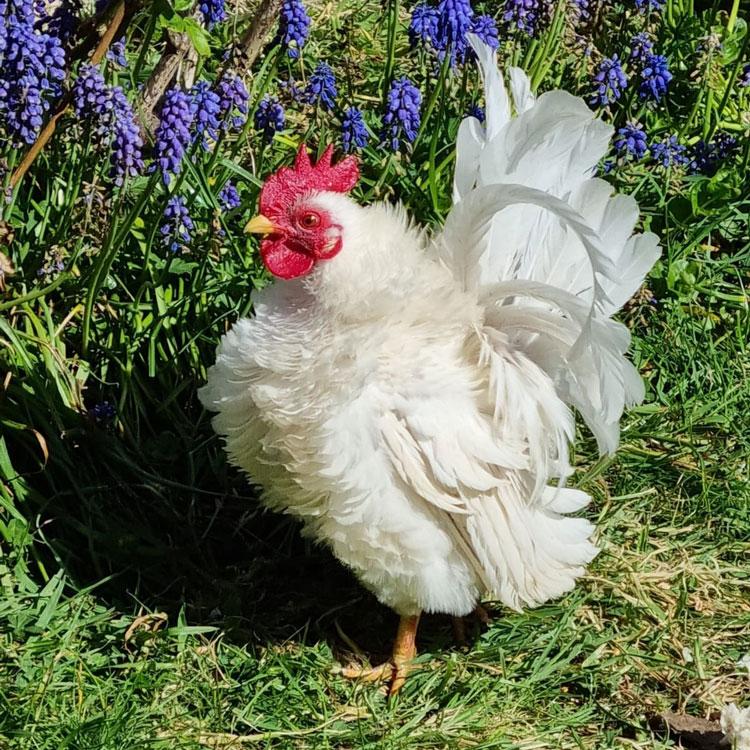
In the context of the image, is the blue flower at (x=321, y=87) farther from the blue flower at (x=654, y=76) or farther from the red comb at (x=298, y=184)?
the blue flower at (x=654, y=76)

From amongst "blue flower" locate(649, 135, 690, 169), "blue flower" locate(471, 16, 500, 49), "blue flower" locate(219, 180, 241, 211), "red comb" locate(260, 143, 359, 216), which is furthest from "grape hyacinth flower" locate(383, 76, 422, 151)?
"blue flower" locate(649, 135, 690, 169)

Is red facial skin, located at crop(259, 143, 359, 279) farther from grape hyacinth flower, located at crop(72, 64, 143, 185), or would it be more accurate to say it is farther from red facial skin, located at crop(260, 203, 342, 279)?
grape hyacinth flower, located at crop(72, 64, 143, 185)

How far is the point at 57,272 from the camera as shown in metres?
3.54

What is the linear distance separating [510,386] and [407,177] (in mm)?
1460

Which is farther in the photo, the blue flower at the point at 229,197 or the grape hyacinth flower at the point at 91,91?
the blue flower at the point at 229,197

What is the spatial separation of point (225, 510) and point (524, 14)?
199 cm

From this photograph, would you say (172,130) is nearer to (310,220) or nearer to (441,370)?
(310,220)

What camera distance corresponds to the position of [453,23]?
152 inches

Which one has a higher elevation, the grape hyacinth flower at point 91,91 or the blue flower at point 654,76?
the blue flower at point 654,76

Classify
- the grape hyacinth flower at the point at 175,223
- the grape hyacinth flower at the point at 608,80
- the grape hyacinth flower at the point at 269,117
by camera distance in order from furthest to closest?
1. the grape hyacinth flower at the point at 608,80
2. the grape hyacinth flower at the point at 269,117
3. the grape hyacinth flower at the point at 175,223

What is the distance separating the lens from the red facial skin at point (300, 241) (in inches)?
115

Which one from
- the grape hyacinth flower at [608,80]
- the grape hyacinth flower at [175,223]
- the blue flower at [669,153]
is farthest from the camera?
the blue flower at [669,153]

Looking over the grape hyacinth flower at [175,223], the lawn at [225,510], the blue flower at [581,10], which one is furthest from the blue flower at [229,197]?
the blue flower at [581,10]

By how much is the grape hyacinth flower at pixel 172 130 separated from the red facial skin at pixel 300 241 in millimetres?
498
